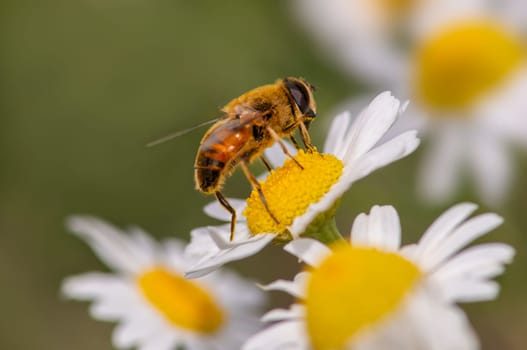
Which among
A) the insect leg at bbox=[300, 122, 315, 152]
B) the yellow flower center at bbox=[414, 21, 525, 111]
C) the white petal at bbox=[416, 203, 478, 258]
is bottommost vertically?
the white petal at bbox=[416, 203, 478, 258]

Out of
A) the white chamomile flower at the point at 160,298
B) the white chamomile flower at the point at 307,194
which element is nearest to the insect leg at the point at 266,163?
the white chamomile flower at the point at 307,194

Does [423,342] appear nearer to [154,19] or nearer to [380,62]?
[380,62]

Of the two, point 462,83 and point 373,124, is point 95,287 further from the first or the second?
point 462,83

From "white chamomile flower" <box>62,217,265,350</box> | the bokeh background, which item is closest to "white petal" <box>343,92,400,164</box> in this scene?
"white chamomile flower" <box>62,217,265,350</box>

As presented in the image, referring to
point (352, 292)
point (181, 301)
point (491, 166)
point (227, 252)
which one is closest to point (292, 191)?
point (227, 252)

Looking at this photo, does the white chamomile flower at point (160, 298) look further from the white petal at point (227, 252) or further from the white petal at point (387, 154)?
the white petal at point (387, 154)

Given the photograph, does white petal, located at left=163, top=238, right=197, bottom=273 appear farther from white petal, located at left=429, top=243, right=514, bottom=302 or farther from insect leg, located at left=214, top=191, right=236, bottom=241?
white petal, located at left=429, top=243, right=514, bottom=302
